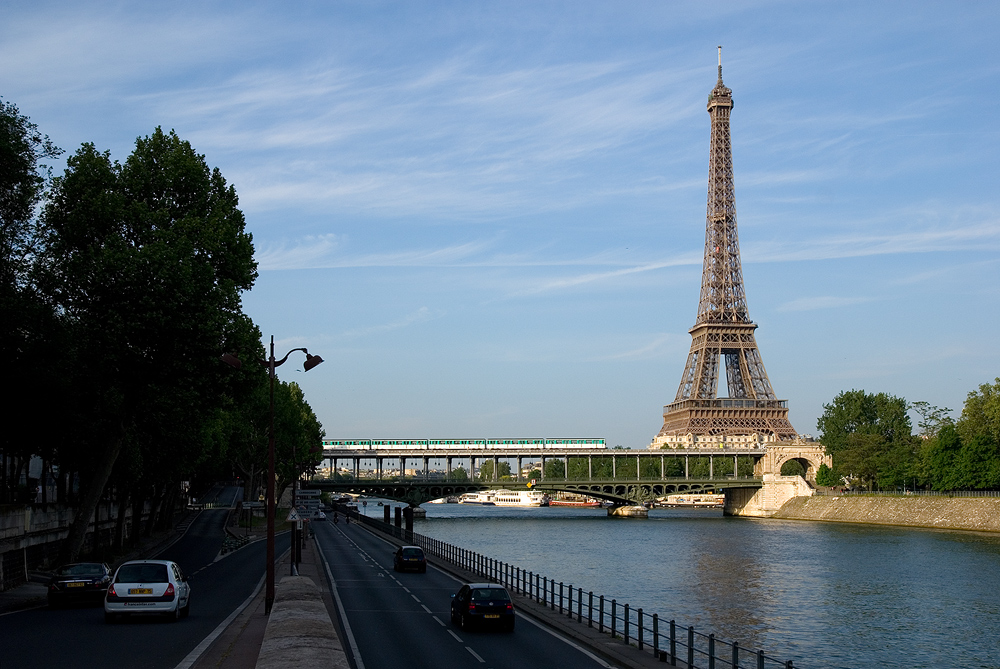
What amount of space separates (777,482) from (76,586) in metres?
141

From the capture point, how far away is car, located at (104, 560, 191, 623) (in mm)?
28938

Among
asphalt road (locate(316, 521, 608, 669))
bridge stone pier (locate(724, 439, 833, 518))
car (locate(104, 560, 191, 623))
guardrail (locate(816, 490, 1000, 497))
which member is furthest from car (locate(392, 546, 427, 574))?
bridge stone pier (locate(724, 439, 833, 518))

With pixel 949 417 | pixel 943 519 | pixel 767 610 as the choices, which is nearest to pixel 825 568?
pixel 767 610

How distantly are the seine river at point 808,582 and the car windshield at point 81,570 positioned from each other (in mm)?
25316

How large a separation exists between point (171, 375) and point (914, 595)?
4256 cm

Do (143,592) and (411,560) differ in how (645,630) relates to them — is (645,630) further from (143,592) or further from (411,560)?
(411,560)

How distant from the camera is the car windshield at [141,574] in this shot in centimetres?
2962

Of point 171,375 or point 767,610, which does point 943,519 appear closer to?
point 767,610

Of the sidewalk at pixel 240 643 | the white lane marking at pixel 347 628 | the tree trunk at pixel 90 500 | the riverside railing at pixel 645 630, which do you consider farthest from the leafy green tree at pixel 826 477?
the sidewalk at pixel 240 643

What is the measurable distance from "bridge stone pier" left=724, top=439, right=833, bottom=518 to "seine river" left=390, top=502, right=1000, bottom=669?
115ft

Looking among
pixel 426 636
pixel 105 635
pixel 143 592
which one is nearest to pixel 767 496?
pixel 426 636

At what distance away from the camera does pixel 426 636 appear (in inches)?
1211

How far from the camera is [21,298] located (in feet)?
137

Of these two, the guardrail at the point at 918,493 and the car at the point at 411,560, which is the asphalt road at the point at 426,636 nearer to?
the car at the point at 411,560
